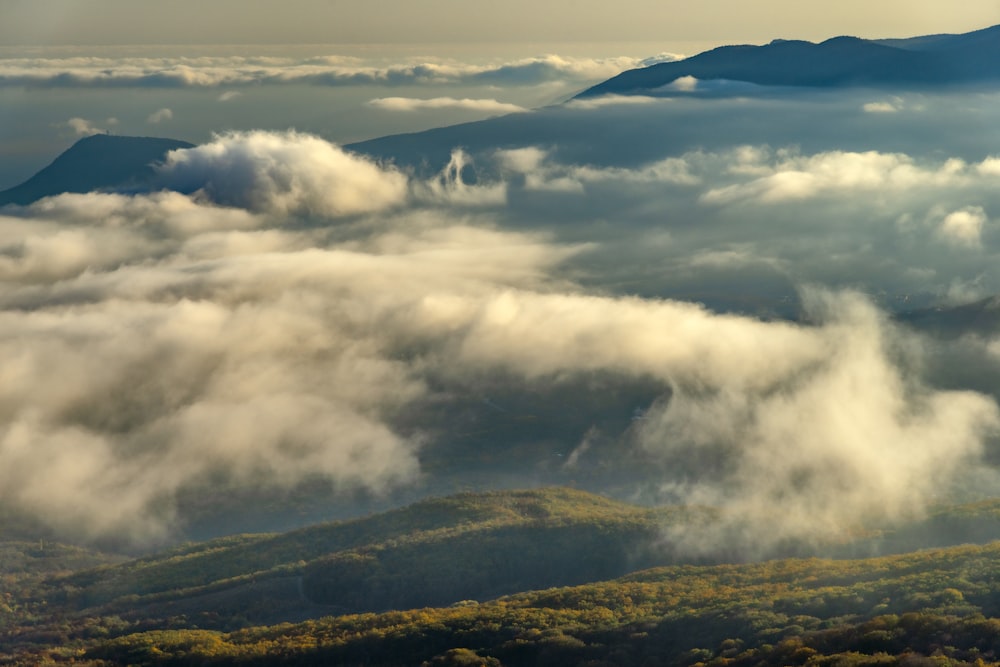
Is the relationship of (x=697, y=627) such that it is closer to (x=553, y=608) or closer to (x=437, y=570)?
(x=553, y=608)

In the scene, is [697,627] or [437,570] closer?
[697,627]

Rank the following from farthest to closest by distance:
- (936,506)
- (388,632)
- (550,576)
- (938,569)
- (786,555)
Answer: (936,506)
(550,576)
(786,555)
(388,632)
(938,569)

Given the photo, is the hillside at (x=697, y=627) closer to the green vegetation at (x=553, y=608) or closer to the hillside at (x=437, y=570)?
the green vegetation at (x=553, y=608)

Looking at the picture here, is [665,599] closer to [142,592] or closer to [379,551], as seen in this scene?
[379,551]

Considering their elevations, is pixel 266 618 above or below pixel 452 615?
below

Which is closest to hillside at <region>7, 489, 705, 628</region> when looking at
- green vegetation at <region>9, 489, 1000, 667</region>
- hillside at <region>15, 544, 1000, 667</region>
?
green vegetation at <region>9, 489, 1000, 667</region>

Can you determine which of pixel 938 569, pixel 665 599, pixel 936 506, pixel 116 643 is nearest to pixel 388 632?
pixel 665 599

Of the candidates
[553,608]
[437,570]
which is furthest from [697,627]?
[437,570]

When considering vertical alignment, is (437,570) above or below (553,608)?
below

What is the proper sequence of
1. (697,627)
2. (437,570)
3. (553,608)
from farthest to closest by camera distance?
(437,570) < (553,608) < (697,627)

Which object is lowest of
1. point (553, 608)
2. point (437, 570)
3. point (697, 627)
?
point (437, 570)

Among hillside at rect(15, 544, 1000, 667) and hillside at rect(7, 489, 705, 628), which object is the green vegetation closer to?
hillside at rect(15, 544, 1000, 667)
